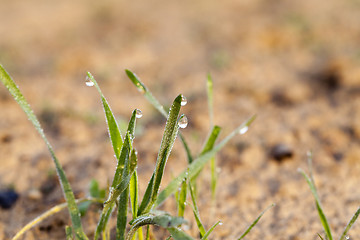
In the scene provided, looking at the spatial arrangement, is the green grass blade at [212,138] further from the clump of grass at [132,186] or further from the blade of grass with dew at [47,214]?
the blade of grass with dew at [47,214]

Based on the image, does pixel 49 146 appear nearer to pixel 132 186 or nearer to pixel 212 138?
pixel 132 186

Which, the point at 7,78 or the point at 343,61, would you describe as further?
the point at 343,61

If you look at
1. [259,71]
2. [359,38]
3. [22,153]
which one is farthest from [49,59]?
[359,38]

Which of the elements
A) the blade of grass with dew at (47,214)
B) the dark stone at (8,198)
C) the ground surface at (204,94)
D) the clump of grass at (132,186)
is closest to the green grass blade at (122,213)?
the clump of grass at (132,186)

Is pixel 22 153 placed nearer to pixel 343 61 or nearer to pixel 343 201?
pixel 343 201

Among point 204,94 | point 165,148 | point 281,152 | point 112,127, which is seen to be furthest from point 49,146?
point 204,94

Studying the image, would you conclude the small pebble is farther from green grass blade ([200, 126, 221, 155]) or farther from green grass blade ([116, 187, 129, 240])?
green grass blade ([116, 187, 129, 240])
